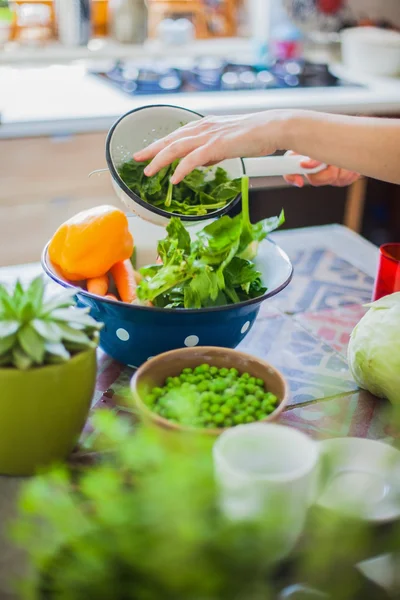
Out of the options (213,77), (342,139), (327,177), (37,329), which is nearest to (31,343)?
(37,329)

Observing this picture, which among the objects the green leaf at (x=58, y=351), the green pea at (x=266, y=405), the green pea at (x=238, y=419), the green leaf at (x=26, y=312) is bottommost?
the green pea at (x=266, y=405)

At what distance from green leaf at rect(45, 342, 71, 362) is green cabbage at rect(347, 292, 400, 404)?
42 centimetres

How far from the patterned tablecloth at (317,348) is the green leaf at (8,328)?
21 cm

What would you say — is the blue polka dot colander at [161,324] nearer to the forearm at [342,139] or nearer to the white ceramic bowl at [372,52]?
the forearm at [342,139]

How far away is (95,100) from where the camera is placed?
2.32 m

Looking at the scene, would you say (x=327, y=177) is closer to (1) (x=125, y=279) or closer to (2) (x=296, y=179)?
(2) (x=296, y=179)

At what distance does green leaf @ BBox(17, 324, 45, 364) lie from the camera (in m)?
0.72

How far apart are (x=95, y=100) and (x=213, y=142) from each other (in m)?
1.35

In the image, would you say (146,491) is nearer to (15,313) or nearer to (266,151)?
(15,313)

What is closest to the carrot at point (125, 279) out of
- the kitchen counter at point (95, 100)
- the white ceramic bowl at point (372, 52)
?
the kitchen counter at point (95, 100)

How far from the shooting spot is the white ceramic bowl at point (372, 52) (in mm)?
2775

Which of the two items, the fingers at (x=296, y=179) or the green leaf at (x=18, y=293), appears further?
the fingers at (x=296, y=179)

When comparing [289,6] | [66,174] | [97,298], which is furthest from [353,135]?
[289,6]

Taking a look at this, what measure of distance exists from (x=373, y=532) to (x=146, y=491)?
0.25m
